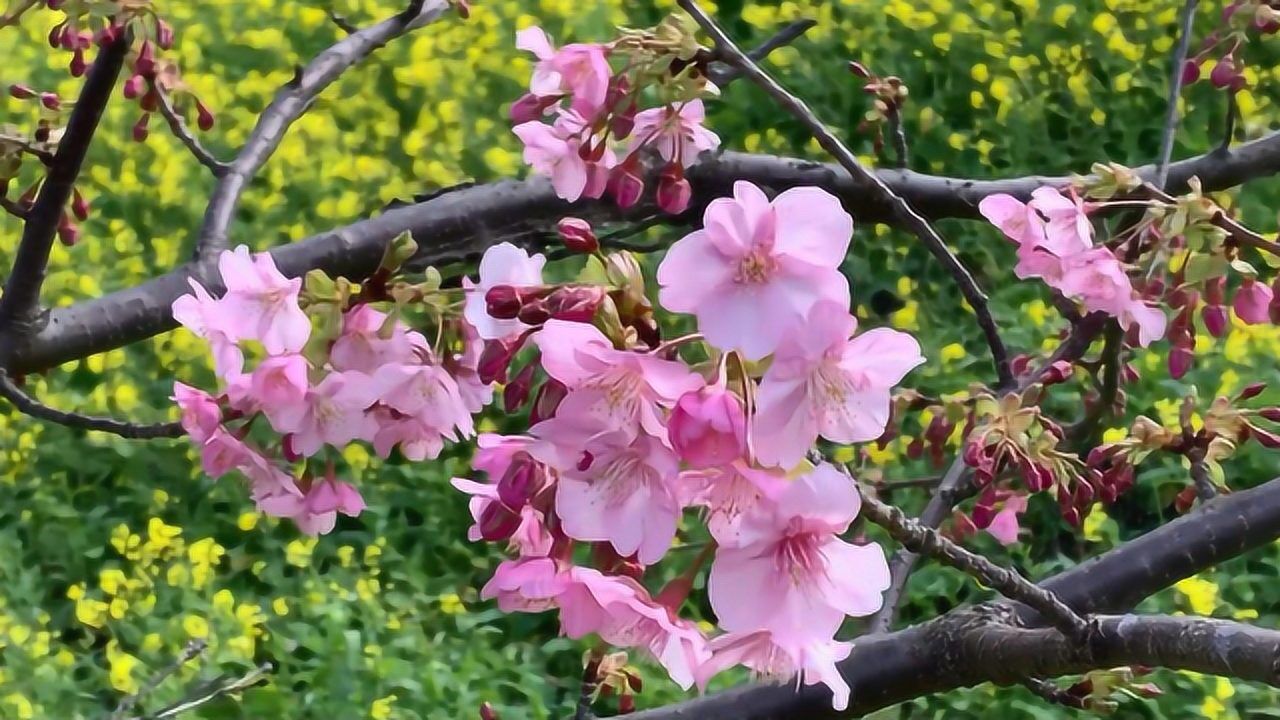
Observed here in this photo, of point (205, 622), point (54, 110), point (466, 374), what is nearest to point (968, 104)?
point (205, 622)

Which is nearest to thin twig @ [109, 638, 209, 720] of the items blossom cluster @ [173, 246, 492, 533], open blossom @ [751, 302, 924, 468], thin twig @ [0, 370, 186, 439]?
thin twig @ [0, 370, 186, 439]

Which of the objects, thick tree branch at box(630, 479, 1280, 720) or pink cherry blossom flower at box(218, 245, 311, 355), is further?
thick tree branch at box(630, 479, 1280, 720)

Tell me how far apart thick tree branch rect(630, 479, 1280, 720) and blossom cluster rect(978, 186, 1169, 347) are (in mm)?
153

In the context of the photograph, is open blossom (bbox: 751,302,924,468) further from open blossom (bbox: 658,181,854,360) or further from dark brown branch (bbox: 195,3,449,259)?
dark brown branch (bbox: 195,3,449,259)

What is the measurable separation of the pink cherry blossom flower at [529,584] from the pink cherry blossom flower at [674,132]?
0.31 meters

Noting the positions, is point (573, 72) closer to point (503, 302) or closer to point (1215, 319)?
point (503, 302)

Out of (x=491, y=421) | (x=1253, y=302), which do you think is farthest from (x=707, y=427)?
(x=491, y=421)

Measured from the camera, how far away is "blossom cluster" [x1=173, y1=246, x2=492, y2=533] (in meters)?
0.67

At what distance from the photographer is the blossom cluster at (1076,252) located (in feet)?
3.12

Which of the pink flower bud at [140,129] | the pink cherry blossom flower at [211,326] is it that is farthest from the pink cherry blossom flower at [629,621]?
the pink flower bud at [140,129]

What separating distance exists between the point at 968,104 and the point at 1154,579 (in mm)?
2541

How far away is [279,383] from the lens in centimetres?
70

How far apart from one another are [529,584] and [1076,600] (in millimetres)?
528

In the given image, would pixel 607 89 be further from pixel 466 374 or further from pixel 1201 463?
pixel 1201 463
